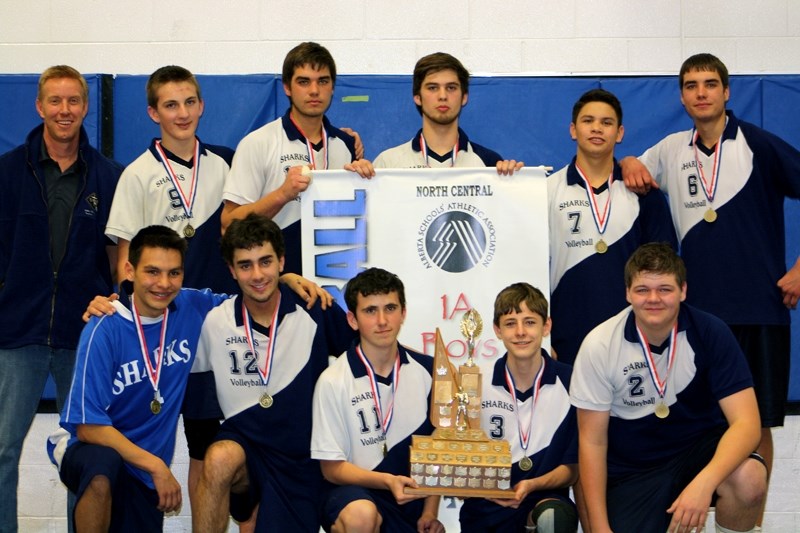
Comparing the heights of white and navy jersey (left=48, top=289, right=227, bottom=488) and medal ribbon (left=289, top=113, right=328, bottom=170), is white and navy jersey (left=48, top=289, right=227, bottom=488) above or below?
below

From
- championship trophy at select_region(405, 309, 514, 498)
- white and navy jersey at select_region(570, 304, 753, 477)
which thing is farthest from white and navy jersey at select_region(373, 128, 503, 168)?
championship trophy at select_region(405, 309, 514, 498)

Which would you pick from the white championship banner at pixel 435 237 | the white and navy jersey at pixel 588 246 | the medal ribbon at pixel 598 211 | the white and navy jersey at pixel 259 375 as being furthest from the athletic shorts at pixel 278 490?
the medal ribbon at pixel 598 211

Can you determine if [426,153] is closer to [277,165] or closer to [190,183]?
[277,165]

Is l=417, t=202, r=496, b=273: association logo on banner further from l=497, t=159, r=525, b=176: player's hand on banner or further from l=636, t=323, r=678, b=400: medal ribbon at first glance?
l=636, t=323, r=678, b=400: medal ribbon

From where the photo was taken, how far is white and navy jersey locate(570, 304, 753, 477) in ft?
13.7

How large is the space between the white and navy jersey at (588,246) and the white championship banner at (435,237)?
105 mm

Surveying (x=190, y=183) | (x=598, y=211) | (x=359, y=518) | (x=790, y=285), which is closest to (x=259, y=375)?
(x=359, y=518)

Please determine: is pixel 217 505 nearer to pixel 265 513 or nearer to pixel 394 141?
pixel 265 513

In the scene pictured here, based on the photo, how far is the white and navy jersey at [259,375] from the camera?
4406 millimetres

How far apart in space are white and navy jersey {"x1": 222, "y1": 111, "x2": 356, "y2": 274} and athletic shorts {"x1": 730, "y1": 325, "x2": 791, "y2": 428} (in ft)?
7.22

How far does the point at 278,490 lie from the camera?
14.3ft

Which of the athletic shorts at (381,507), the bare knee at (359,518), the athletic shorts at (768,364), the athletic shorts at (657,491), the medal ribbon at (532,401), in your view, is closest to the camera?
the bare knee at (359,518)

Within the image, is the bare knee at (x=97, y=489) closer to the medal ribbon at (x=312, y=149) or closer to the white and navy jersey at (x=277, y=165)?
the white and navy jersey at (x=277, y=165)

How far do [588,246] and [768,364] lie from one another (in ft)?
3.31
